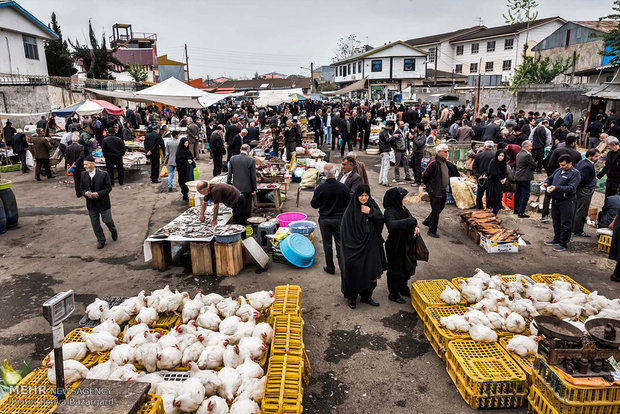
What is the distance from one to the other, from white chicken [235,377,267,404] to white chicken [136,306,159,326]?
1763 mm

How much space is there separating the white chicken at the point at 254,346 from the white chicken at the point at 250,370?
0.62ft

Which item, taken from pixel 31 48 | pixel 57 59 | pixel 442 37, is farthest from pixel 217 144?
pixel 442 37

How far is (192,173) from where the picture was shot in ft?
38.0

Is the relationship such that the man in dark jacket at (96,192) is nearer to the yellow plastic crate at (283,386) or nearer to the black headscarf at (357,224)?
the black headscarf at (357,224)

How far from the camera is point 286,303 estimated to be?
491cm

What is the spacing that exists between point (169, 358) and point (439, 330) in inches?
115

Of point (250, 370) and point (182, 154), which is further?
point (182, 154)

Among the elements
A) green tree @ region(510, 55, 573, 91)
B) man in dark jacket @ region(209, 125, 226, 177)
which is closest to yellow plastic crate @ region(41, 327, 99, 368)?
man in dark jacket @ region(209, 125, 226, 177)

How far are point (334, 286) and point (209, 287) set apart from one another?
2.03 metres

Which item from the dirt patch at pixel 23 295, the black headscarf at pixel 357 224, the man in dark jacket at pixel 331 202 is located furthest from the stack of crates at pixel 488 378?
the dirt patch at pixel 23 295

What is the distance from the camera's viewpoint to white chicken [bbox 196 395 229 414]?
3307 millimetres

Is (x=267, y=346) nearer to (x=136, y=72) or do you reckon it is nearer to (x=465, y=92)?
(x=465, y=92)

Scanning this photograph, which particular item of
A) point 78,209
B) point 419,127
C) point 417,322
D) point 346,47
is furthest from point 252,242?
point 346,47

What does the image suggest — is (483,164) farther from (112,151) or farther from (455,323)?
(112,151)
